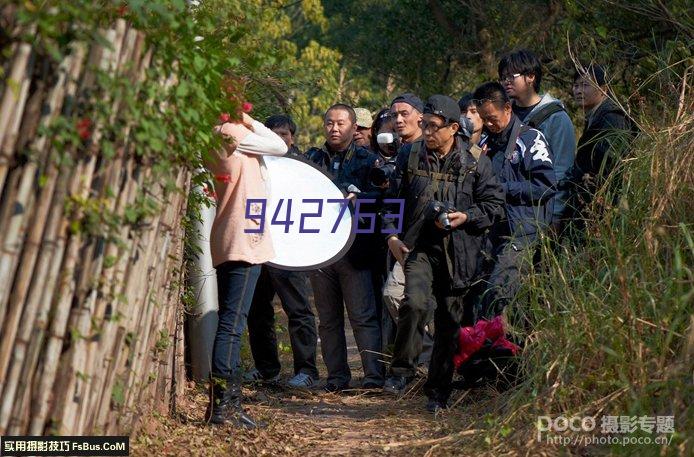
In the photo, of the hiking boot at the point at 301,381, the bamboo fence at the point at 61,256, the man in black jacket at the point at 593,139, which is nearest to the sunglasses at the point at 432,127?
the man in black jacket at the point at 593,139

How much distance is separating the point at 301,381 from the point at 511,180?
2.15 meters

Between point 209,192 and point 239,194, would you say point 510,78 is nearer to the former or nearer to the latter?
point 239,194

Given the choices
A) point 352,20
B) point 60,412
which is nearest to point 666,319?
point 60,412

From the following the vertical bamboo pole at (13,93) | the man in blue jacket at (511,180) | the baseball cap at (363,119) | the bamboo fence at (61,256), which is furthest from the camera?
the baseball cap at (363,119)

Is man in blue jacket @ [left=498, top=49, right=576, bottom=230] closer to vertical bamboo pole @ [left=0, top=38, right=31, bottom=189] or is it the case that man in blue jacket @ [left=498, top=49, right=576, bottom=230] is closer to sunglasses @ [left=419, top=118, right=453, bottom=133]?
sunglasses @ [left=419, top=118, right=453, bottom=133]

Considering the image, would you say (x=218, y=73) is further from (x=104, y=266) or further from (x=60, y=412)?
(x=60, y=412)

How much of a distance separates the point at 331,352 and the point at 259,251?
2425 millimetres

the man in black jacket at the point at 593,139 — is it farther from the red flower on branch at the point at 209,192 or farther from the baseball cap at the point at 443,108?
the red flower on branch at the point at 209,192

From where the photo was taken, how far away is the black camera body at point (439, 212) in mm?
7145

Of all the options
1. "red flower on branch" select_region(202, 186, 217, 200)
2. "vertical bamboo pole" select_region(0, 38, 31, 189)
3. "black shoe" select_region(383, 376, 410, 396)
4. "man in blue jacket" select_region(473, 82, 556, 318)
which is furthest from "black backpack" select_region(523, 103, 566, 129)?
"vertical bamboo pole" select_region(0, 38, 31, 189)

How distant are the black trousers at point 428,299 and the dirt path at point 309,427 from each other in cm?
46

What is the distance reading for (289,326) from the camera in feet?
29.8

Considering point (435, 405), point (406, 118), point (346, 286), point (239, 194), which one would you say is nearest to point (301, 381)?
point (346, 286)

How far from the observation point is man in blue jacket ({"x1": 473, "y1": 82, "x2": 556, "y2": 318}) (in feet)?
24.3
